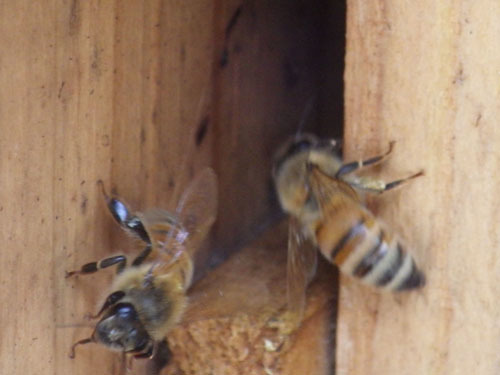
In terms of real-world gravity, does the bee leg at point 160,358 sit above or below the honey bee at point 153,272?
below

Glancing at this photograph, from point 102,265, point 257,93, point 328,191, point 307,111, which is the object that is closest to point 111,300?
point 102,265

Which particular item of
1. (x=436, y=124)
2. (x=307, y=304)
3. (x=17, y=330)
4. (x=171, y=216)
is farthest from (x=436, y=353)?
(x=17, y=330)

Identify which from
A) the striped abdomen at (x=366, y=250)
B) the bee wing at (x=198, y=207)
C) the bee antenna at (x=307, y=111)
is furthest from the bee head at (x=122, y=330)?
the bee antenna at (x=307, y=111)

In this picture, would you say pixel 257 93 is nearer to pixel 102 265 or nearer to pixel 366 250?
pixel 366 250

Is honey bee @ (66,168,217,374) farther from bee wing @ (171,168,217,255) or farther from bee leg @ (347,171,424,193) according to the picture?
bee leg @ (347,171,424,193)

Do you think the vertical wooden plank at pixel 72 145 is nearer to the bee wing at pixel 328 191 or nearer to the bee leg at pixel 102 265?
the bee leg at pixel 102 265

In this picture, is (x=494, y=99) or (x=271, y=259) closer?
(x=494, y=99)

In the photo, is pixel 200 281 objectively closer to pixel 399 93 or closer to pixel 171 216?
pixel 171 216
